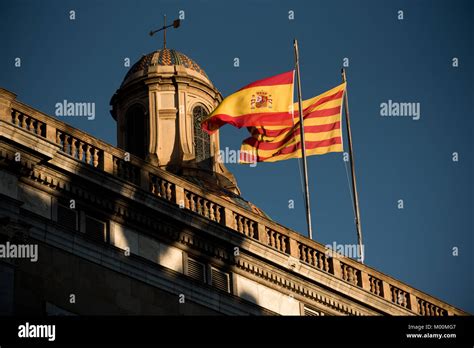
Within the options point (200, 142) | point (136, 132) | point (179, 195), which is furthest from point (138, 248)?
point (136, 132)

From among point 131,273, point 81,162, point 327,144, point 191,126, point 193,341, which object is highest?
point 191,126

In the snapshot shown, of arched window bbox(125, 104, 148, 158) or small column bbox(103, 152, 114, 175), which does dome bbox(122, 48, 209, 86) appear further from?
small column bbox(103, 152, 114, 175)

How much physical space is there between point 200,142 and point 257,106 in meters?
15.1

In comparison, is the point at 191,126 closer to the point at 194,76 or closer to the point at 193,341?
the point at 194,76

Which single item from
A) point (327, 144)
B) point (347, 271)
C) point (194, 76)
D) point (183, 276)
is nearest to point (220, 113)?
point (327, 144)

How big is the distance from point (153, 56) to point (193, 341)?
34.7 m

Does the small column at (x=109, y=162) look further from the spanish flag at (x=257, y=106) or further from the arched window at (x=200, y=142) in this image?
the arched window at (x=200, y=142)

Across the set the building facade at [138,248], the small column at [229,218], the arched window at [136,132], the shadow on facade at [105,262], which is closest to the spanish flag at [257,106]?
the building facade at [138,248]

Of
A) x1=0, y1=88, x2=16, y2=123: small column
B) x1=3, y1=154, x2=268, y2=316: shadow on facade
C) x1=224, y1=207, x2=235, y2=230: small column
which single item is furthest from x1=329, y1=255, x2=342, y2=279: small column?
x1=0, y1=88, x2=16, y2=123: small column

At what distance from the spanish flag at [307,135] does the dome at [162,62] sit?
14.9m

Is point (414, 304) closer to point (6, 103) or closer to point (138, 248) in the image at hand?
point (138, 248)

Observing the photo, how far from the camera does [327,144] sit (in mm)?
50344

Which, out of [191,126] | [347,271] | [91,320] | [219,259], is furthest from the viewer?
[191,126]

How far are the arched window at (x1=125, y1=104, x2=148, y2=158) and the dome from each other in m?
1.45
